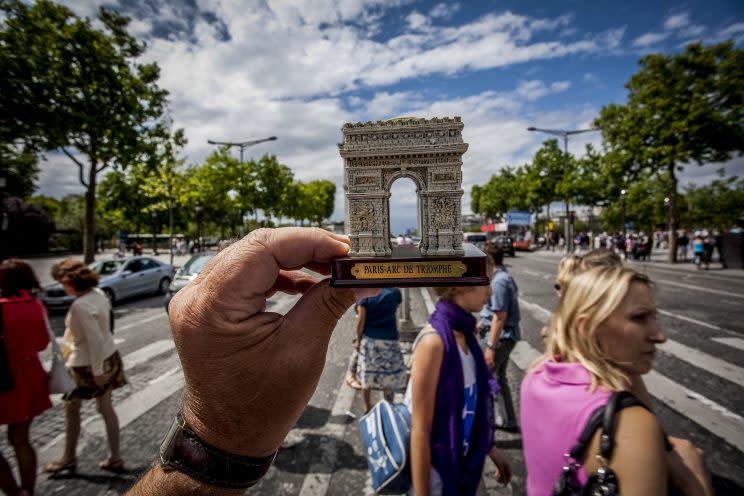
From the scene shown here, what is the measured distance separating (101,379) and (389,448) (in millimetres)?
4216

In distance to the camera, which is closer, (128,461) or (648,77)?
(128,461)

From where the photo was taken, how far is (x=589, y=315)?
96.4 inches

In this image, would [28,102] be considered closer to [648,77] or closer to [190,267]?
[190,267]

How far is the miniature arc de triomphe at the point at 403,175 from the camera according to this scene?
7.87 feet

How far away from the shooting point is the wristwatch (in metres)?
1.58

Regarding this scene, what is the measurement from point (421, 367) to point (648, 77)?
30.5 metres

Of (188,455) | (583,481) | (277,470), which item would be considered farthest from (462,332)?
(277,470)

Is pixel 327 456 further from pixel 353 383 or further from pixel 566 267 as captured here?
pixel 566 267

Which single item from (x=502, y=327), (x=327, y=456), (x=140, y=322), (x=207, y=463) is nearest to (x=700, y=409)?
(x=502, y=327)

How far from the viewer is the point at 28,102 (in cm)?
1521

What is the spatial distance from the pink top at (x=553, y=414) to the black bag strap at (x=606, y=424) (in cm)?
5

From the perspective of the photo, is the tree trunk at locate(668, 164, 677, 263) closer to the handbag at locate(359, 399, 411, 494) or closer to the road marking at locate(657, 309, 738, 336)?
the road marking at locate(657, 309, 738, 336)

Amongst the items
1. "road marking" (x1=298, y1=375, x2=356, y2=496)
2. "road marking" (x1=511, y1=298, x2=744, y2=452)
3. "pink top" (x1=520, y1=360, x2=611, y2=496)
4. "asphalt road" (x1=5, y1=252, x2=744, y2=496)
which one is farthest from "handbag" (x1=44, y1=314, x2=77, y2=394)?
"road marking" (x1=511, y1=298, x2=744, y2=452)

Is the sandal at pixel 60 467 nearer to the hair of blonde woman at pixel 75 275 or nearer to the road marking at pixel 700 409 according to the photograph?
the hair of blonde woman at pixel 75 275
